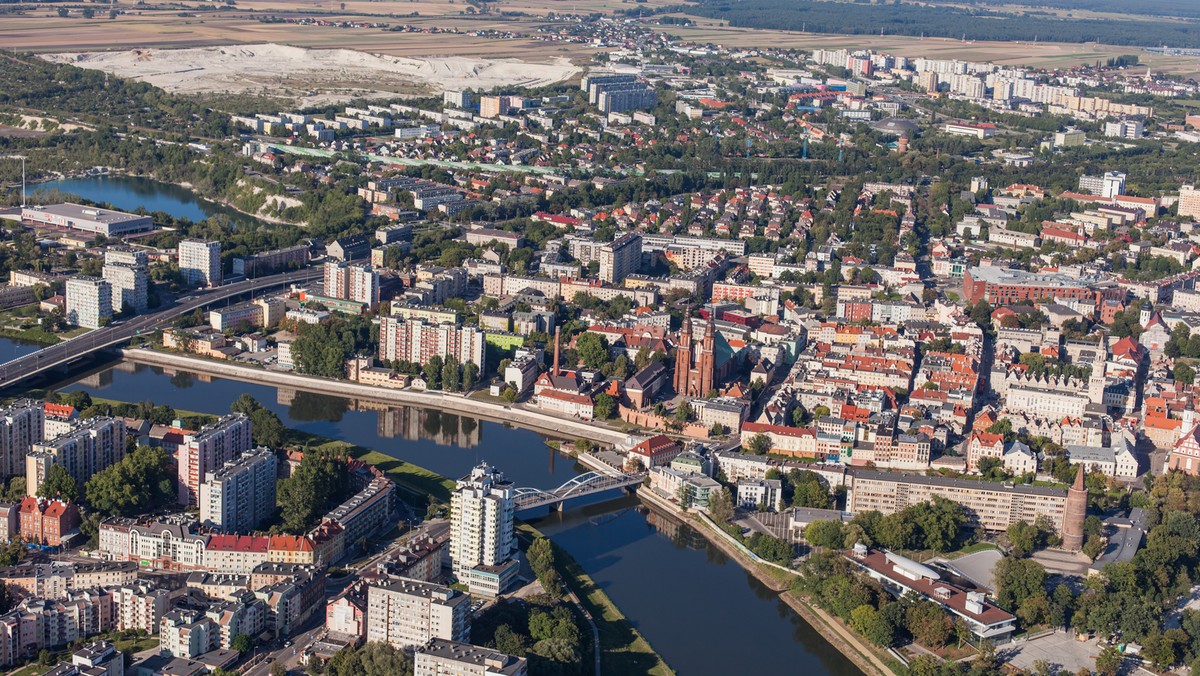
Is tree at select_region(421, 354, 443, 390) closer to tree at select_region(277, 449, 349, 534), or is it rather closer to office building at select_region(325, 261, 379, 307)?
office building at select_region(325, 261, 379, 307)

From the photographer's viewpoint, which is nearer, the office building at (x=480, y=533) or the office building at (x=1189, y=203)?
the office building at (x=480, y=533)

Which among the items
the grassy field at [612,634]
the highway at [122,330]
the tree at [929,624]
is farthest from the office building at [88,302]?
the tree at [929,624]

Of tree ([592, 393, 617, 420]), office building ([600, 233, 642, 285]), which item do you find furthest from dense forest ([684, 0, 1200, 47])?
tree ([592, 393, 617, 420])

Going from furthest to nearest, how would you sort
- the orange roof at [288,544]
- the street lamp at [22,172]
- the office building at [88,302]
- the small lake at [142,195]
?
the small lake at [142,195] → the street lamp at [22,172] → the office building at [88,302] → the orange roof at [288,544]

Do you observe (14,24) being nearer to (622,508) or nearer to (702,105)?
(702,105)

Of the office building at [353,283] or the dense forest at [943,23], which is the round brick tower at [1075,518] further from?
the dense forest at [943,23]
